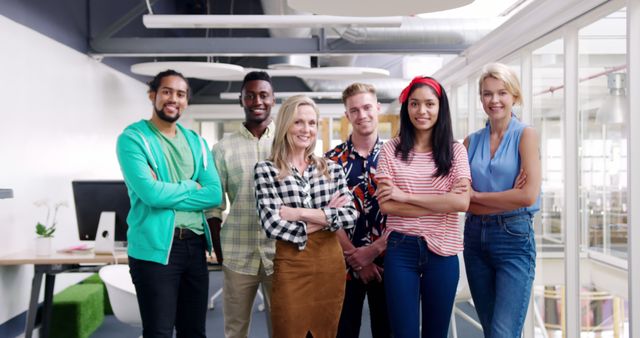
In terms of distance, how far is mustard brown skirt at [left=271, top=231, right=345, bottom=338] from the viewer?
2.37m

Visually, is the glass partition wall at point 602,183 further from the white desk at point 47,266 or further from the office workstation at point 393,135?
the white desk at point 47,266

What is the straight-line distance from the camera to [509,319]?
2395 mm

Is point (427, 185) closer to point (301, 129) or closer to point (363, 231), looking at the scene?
point (363, 231)

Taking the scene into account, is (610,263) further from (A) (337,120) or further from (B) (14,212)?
(A) (337,120)

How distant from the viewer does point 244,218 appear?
2.77 meters

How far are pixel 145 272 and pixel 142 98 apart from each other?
627 cm

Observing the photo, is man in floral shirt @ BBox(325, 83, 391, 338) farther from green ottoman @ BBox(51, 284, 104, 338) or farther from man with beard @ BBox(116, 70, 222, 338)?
green ottoman @ BBox(51, 284, 104, 338)

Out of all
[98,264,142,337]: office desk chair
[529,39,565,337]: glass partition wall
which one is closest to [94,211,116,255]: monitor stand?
[98,264,142,337]: office desk chair

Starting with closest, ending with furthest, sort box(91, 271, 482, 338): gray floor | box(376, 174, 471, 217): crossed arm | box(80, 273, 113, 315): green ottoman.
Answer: box(376, 174, 471, 217): crossed arm < box(91, 271, 482, 338): gray floor < box(80, 273, 113, 315): green ottoman

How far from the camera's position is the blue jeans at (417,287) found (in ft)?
7.62

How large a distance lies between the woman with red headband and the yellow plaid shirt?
0.64 metres

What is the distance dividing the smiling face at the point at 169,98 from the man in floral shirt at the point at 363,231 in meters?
0.76

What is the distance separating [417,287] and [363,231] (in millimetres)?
446

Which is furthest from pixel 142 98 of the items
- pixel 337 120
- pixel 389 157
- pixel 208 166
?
pixel 389 157
